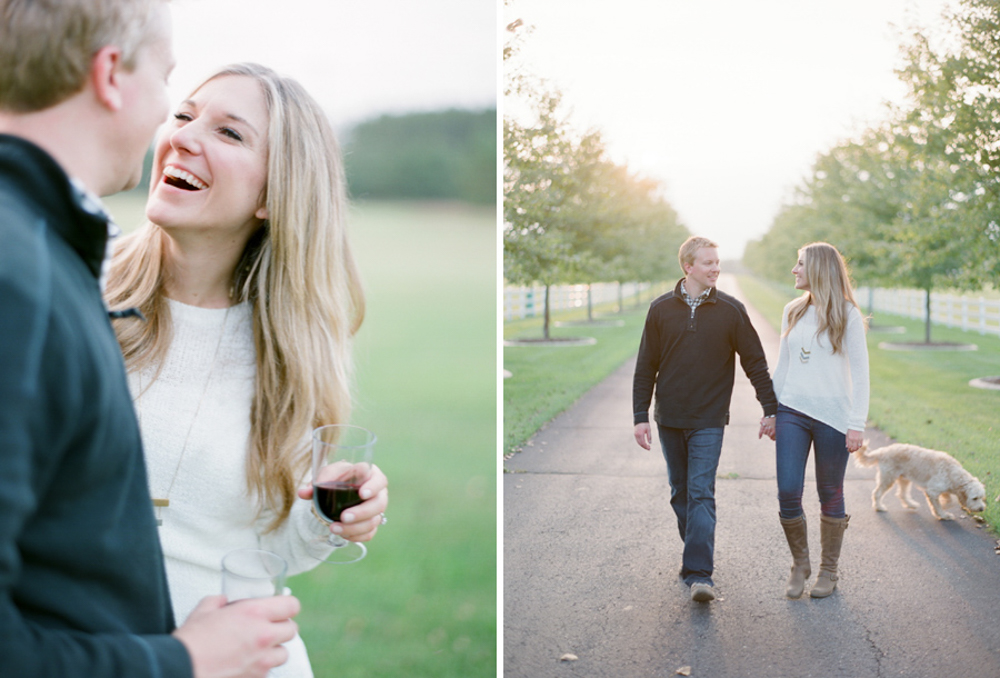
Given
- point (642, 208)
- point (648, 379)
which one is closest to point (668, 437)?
point (648, 379)

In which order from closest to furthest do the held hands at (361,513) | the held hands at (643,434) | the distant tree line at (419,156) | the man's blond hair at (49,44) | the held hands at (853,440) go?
the man's blond hair at (49,44)
the held hands at (361,513)
the held hands at (853,440)
the held hands at (643,434)
the distant tree line at (419,156)

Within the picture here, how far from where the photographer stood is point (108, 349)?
73 centimetres

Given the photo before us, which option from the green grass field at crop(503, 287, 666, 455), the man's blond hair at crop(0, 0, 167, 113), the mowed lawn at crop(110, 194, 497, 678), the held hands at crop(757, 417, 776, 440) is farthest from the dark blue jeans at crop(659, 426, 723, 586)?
the man's blond hair at crop(0, 0, 167, 113)

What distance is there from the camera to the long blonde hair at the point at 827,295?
2.41 meters

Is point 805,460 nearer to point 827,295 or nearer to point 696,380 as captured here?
point 696,380

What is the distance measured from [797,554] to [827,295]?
826mm

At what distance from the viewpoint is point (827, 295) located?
242 cm

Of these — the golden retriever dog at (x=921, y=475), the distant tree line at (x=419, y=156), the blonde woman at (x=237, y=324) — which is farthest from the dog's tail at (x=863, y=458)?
the distant tree line at (x=419, y=156)

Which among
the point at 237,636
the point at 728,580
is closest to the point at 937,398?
the point at 728,580

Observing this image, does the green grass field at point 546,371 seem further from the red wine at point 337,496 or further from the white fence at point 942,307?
the red wine at point 337,496

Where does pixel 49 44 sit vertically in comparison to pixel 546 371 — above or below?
above

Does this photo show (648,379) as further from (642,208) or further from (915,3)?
(915,3)

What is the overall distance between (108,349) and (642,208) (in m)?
2.64

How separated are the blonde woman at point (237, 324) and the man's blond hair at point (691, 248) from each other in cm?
145
